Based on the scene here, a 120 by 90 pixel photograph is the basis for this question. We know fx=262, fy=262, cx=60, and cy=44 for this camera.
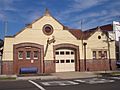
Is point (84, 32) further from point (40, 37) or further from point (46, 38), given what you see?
point (40, 37)

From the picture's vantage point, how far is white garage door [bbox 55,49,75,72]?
36.2m

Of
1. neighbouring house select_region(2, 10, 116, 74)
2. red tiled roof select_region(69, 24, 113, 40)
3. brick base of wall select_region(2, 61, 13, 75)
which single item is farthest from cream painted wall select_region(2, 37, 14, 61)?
red tiled roof select_region(69, 24, 113, 40)

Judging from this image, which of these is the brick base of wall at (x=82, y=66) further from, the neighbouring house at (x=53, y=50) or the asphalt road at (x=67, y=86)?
the asphalt road at (x=67, y=86)

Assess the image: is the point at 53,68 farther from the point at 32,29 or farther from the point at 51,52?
the point at 32,29

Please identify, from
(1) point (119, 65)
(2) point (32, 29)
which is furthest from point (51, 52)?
(1) point (119, 65)

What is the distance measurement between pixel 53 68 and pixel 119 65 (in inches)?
644

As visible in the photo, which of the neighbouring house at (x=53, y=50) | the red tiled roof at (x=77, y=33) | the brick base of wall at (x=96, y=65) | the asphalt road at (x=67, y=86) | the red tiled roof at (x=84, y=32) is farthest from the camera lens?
the red tiled roof at (x=77, y=33)

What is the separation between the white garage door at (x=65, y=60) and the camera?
36.2 m

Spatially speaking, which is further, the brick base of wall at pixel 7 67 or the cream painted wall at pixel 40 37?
the cream painted wall at pixel 40 37

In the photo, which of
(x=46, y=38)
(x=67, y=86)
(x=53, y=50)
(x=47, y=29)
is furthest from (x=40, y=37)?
(x=67, y=86)

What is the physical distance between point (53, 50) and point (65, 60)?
8.48ft

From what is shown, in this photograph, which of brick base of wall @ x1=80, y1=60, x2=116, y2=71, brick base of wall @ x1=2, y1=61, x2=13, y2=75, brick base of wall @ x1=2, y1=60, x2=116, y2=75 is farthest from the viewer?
brick base of wall @ x1=80, y1=60, x2=116, y2=71

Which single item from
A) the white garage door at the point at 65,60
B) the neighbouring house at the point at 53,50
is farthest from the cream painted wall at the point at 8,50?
the white garage door at the point at 65,60

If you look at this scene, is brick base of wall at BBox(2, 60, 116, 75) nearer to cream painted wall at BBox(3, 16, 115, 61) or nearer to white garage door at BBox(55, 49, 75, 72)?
cream painted wall at BBox(3, 16, 115, 61)
